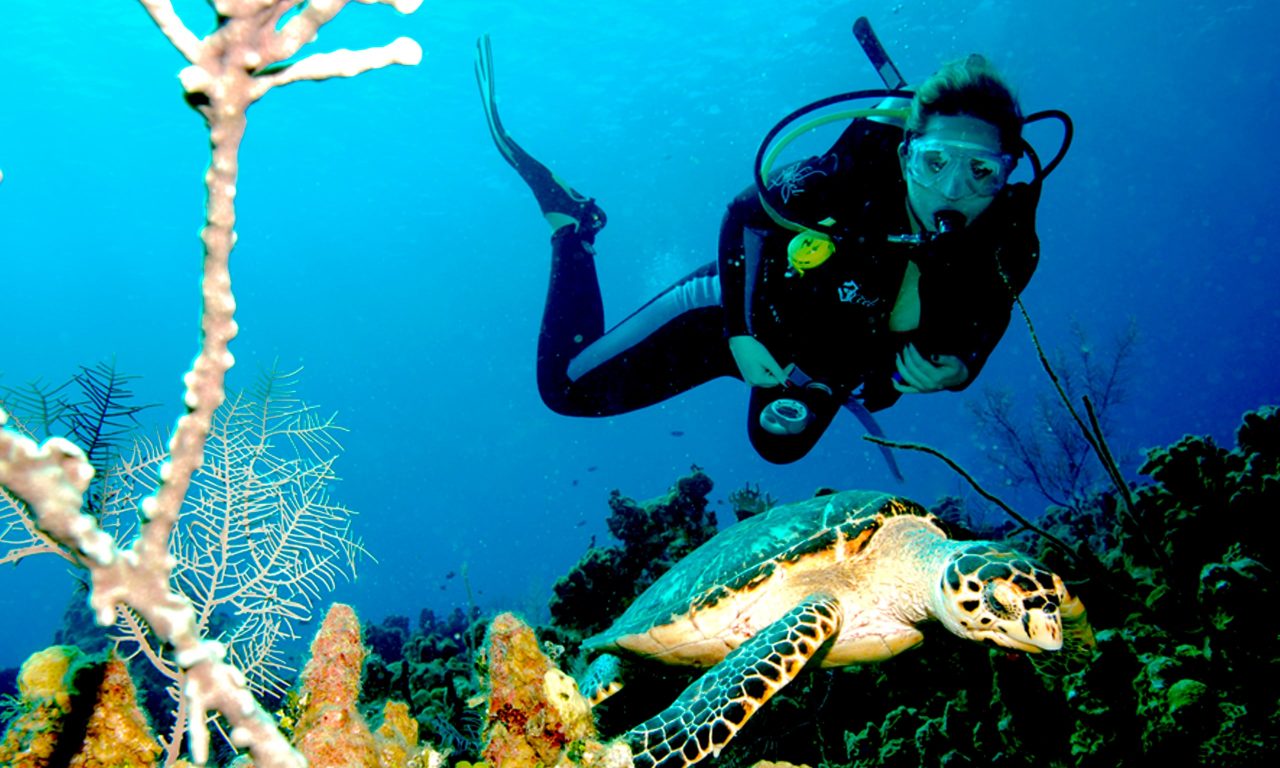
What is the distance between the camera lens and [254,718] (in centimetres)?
81

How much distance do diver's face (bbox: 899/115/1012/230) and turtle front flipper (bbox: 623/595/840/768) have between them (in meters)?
2.80

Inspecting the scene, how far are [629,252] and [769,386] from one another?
59.6m

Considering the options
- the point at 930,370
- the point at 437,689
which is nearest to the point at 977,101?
the point at 930,370

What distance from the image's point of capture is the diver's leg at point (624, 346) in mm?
5805

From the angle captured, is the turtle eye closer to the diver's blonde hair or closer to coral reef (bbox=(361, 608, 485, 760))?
coral reef (bbox=(361, 608, 485, 760))

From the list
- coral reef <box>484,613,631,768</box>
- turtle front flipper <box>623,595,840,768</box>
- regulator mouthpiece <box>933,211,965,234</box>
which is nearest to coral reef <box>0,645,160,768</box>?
coral reef <box>484,613,631,768</box>

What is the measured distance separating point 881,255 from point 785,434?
154cm

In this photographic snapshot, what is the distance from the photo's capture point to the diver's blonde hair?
405cm

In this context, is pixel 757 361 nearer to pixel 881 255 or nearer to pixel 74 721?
pixel 881 255

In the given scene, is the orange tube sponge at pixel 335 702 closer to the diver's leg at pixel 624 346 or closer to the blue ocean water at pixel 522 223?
the diver's leg at pixel 624 346

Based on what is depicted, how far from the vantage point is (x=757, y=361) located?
469cm

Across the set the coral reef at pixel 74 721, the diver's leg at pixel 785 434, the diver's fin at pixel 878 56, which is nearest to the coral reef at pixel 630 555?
the diver's leg at pixel 785 434

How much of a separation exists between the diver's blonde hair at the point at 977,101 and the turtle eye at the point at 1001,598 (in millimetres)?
3048

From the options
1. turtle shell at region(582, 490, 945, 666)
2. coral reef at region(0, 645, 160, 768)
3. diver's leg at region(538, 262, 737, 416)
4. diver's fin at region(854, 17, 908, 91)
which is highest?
diver's fin at region(854, 17, 908, 91)
